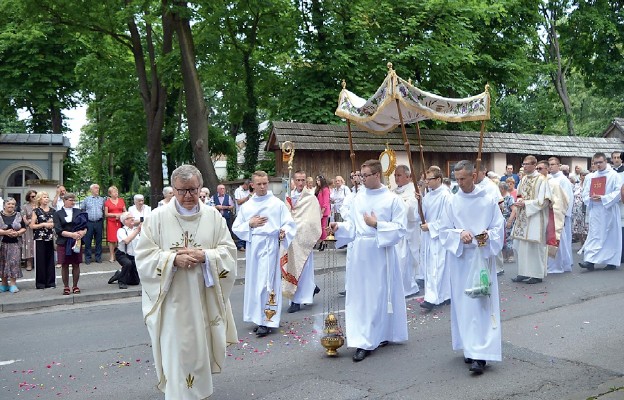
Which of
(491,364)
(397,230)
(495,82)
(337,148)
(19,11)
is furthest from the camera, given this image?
(495,82)

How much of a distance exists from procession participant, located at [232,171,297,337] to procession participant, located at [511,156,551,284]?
4.87 meters

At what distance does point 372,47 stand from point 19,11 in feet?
37.4

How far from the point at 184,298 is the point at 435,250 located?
18.1ft

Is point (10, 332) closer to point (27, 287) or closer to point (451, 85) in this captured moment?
point (27, 287)

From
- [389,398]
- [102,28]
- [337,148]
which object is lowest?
[389,398]

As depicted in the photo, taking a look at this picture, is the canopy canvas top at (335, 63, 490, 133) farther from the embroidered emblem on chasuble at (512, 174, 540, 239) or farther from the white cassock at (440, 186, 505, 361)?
the white cassock at (440, 186, 505, 361)

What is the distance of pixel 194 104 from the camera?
2002 cm

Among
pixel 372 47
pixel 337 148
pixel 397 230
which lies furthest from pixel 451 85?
pixel 397 230

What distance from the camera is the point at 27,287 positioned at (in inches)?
482

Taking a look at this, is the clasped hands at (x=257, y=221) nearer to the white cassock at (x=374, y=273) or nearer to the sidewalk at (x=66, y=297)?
the white cassock at (x=374, y=273)

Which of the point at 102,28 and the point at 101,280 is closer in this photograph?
the point at 101,280

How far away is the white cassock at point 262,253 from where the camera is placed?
823 centimetres

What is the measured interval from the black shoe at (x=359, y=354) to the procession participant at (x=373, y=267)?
1cm

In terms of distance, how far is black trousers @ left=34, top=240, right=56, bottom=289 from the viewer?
11789 mm
